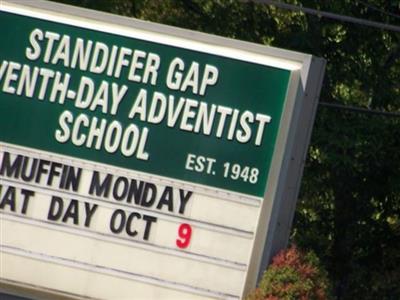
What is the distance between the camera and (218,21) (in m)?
24.8

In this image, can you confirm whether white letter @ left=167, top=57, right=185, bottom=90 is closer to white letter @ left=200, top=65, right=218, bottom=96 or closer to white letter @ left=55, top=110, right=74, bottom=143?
white letter @ left=200, top=65, right=218, bottom=96

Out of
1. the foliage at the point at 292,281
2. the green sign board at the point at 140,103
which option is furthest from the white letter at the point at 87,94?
the foliage at the point at 292,281

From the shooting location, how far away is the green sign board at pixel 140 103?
43.9ft

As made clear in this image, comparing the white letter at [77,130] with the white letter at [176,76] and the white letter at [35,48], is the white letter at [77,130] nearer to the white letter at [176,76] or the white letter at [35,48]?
the white letter at [35,48]

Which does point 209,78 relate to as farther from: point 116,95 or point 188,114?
point 116,95

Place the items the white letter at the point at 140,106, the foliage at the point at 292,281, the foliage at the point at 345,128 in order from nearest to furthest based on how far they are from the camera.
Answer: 1. the foliage at the point at 292,281
2. the white letter at the point at 140,106
3. the foliage at the point at 345,128

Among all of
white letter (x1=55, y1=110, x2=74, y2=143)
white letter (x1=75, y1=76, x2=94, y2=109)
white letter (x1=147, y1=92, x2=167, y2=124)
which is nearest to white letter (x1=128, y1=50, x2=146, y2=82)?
white letter (x1=147, y1=92, x2=167, y2=124)

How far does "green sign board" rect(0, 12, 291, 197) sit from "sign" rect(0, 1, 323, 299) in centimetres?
1

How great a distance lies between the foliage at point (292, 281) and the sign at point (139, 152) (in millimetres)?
315

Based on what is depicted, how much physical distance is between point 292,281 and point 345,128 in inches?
423

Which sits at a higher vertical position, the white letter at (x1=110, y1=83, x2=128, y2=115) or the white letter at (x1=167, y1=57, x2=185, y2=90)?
the white letter at (x1=167, y1=57, x2=185, y2=90)

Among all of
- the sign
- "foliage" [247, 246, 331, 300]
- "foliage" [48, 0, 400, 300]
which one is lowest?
"foliage" [247, 246, 331, 300]

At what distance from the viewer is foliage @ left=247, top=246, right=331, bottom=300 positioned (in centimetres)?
1278

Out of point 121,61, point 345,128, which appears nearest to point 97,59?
point 121,61
